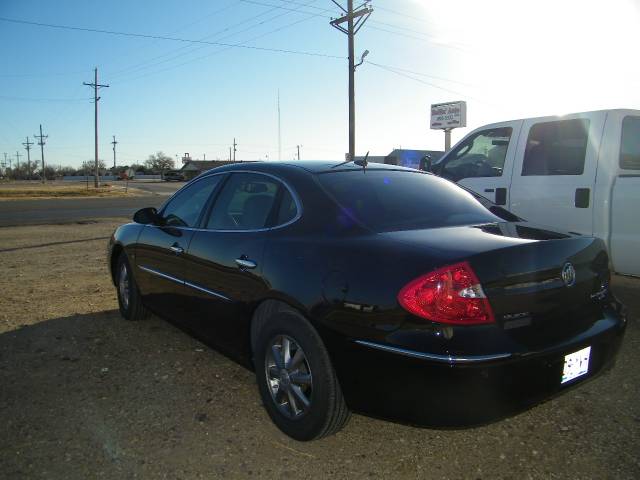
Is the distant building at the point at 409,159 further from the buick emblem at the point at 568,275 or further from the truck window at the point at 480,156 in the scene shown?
the buick emblem at the point at 568,275

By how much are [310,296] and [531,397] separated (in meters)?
1.11

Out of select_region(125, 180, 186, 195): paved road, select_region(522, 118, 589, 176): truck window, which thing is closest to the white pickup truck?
select_region(522, 118, 589, 176): truck window

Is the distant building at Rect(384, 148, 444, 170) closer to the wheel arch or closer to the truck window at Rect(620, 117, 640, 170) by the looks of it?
the truck window at Rect(620, 117, 640, 170)

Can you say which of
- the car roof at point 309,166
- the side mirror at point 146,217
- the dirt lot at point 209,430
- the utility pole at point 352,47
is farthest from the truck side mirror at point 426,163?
the utility pole at point 352,47

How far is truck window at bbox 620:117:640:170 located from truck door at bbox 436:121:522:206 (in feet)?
3.48

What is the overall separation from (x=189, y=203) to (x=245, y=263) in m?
1.36

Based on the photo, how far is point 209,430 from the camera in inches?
117

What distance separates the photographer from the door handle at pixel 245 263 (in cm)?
305

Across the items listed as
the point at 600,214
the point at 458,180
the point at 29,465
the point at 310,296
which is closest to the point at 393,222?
the point at 310,296

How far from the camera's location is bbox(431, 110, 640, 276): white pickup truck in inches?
184

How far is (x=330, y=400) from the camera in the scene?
2.59m

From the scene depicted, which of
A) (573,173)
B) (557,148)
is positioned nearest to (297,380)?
(573,173)

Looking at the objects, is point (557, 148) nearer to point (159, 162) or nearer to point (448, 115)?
point (448, 115)

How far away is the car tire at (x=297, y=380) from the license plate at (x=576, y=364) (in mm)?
1070
